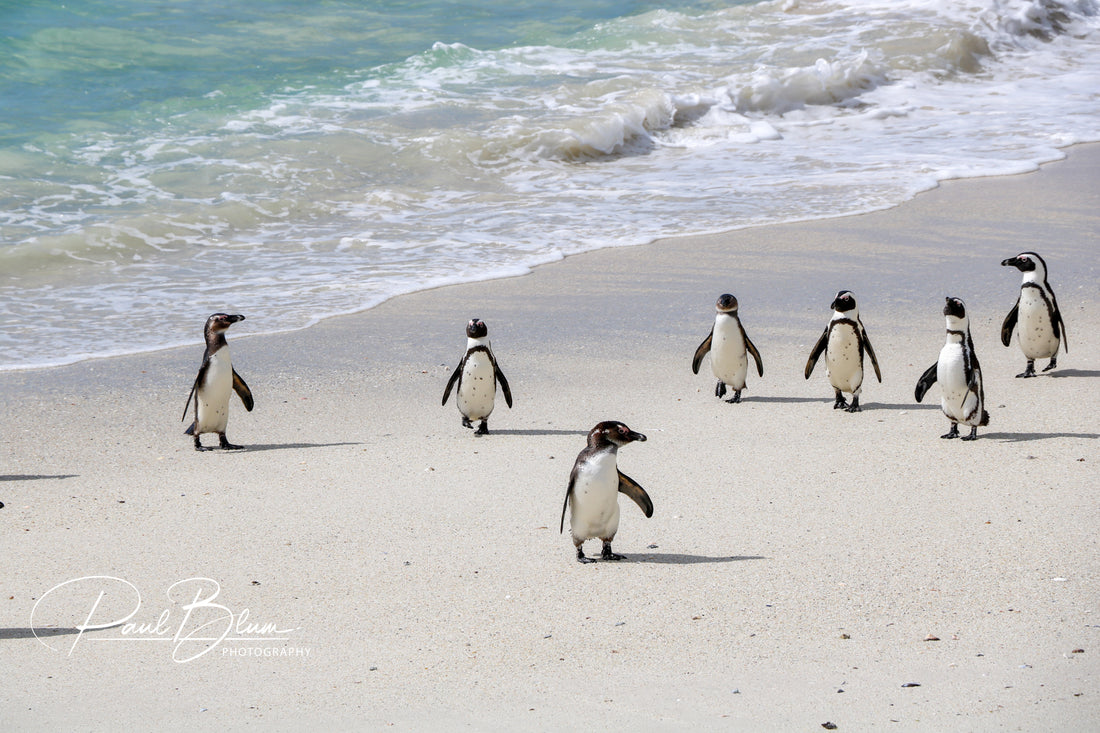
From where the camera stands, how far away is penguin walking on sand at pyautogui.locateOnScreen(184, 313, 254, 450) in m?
5.61

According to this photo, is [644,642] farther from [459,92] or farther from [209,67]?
[209,67]

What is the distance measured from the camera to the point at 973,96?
17.2m

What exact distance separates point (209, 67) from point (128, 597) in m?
15.1

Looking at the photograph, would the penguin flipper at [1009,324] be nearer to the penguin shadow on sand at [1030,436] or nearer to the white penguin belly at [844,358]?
the white penguin belly at [844,358]

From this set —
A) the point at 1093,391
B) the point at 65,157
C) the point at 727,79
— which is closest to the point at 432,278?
the point at 1093,391

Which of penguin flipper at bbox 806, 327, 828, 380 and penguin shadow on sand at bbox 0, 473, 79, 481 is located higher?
penguin flipper at bbox 806, 327, 828, 380

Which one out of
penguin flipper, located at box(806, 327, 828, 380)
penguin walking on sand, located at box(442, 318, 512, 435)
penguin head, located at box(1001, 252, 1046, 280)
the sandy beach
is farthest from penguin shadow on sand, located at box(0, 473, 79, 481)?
penguin head, located at box(1001, 252, 1046, 280)

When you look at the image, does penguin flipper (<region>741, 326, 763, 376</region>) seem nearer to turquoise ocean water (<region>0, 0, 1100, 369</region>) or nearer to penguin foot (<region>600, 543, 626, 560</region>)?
penguin foot (<region>600, 543, 626, 560</region>)

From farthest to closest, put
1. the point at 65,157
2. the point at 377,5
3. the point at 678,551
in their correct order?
the point at 377,5 < the point at 65,157 < the point at 678,551

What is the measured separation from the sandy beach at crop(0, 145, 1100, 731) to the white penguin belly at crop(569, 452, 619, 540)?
0.14m

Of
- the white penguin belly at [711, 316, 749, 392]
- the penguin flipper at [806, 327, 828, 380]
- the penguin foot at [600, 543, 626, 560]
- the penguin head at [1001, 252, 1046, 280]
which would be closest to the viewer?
Result: the penguin foot at [600, 543, 626, 560]

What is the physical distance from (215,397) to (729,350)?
2.50 metres

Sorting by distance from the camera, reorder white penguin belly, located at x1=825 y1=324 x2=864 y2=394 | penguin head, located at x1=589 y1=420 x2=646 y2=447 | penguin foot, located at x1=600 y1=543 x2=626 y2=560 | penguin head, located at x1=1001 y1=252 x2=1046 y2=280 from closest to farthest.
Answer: penguin head, located at x1=589 y1=420 x2=646 y2=447, penguin foot, located at x1=600 y1=543 x2=626 y2=560, white penguin belly, located at x1=825 y1=324 x2=864 y2=394, penguin head, located at x1=1001 y1=252 x2=1046 y2=280

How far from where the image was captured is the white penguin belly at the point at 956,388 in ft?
17.5
